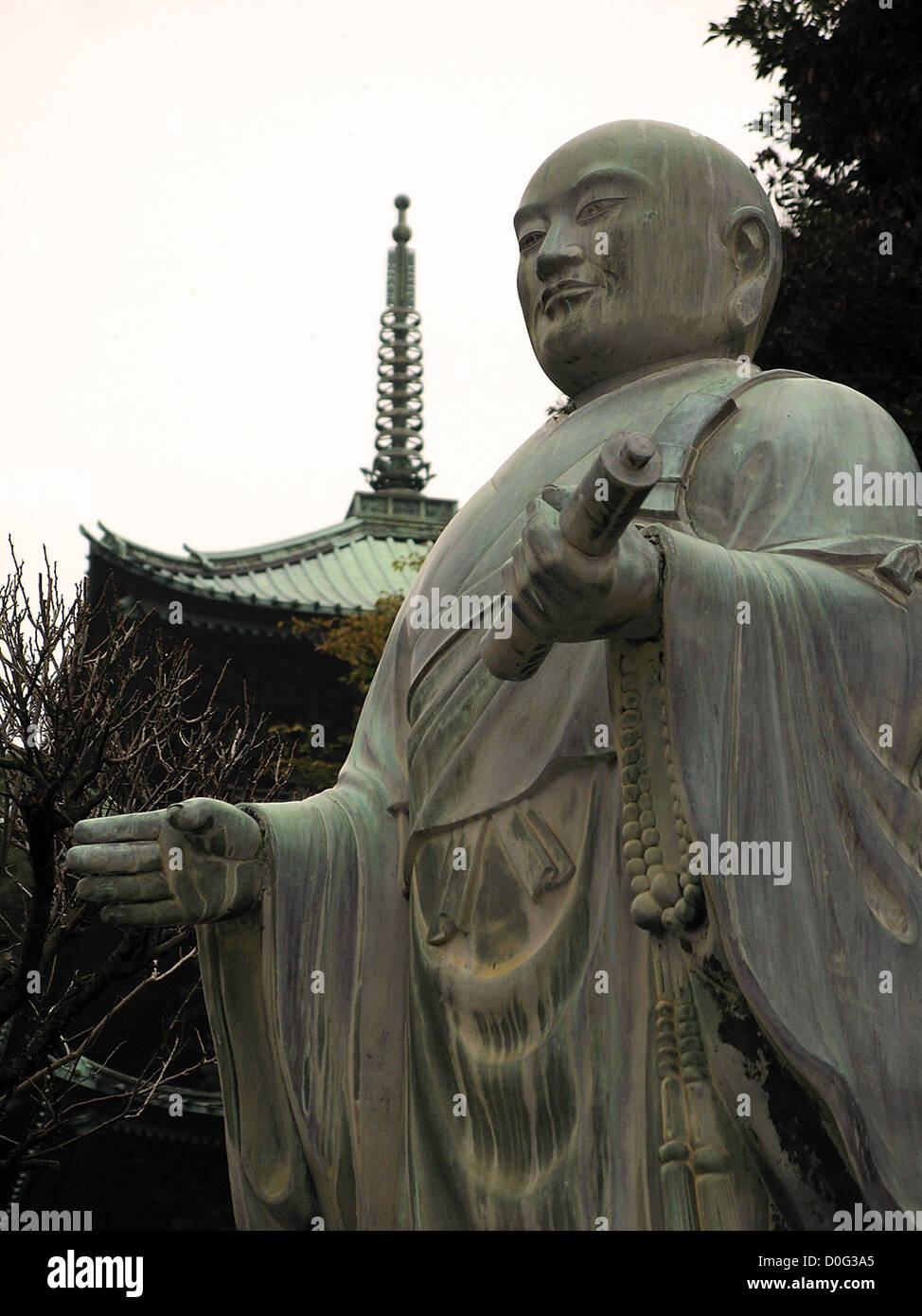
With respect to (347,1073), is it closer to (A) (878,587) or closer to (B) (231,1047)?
(B) (231,1047)

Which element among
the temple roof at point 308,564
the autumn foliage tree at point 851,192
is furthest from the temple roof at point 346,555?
the autumn foliage tree at point 851,192

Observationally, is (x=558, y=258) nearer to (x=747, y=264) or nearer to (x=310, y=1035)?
(x=747, y=264)

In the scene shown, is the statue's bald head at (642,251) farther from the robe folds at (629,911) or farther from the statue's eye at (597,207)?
the robe folds at (629,911)

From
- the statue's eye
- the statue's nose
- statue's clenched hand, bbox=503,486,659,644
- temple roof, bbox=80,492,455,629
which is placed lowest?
statue's clenched hand, bbox=503,486,659,644

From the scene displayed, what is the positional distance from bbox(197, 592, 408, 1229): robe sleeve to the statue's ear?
1.48 metres

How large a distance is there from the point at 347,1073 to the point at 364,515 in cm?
2386

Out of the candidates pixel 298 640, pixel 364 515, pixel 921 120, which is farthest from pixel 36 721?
pixel 364 515

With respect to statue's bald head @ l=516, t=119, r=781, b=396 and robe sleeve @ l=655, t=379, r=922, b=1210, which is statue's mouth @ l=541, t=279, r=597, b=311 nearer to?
statue's bald head @ l=516, t=119, r=781, b=396

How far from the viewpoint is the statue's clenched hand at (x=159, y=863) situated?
3852mm

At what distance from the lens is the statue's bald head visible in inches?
170

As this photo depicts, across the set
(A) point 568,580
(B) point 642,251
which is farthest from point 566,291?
(A) point 568,580

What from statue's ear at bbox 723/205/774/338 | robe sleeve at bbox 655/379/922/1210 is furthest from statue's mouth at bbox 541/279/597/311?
robe sleeve at bbox 655/379/922/1210

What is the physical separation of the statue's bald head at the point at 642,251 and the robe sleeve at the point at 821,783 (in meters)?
0.64

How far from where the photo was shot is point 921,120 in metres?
11.7
